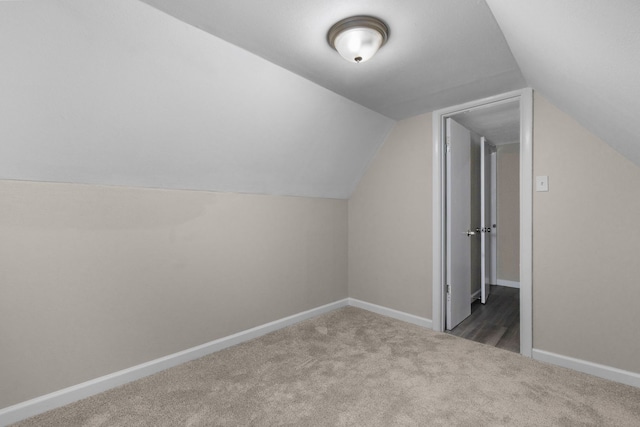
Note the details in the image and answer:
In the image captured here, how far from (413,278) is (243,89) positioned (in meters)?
2.30

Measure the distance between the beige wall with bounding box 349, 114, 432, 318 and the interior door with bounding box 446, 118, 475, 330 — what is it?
19cm

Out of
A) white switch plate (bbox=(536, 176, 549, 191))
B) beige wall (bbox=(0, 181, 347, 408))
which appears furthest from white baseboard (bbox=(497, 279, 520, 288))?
beige wall (bbox=(0, 181, 347, 408))

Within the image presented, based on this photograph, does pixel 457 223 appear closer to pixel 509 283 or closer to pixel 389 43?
pixel 389 43

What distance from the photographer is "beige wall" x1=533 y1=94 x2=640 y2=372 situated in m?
1.94

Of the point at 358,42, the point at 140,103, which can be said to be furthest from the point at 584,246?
the point at 140,103

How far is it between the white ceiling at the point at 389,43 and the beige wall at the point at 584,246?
2.02ft

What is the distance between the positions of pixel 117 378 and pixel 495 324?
3.22m

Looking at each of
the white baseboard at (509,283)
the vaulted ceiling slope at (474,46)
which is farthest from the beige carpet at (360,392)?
the white baseboard at (509,283)

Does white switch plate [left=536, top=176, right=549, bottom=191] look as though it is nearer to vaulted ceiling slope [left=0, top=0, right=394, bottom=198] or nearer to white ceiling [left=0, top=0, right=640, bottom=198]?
white ceiling [left=0, top=0, right=640, bottom=198]

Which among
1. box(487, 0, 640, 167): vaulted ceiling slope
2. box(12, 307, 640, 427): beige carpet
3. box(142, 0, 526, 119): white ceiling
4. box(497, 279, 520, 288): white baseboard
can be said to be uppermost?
box(142, 0, 526, 119): white ceiling

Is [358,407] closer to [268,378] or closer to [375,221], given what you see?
[268,378]

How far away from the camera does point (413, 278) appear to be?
3002 mm

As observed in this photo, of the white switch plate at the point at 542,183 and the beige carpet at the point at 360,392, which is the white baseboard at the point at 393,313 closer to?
the beige carpet at the point at 360,392

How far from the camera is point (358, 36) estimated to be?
1.55m
